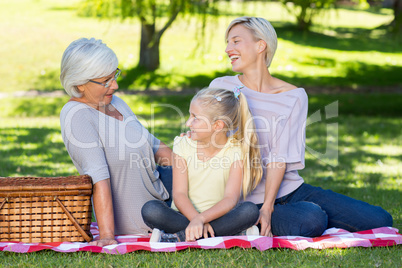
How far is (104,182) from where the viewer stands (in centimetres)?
337

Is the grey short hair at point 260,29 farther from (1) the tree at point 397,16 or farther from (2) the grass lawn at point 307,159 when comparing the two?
(1) the tree at point 397,16

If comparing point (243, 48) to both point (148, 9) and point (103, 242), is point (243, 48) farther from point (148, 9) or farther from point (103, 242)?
point (148, 9)

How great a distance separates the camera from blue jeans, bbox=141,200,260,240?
3.40m

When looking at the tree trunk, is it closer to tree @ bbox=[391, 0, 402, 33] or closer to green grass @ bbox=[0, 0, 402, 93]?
green grass @ bbox=[0, 0, 402, 93]

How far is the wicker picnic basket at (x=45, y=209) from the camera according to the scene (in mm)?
3275

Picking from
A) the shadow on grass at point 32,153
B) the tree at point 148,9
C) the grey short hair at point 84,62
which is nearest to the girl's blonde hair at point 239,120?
the grey short hair at point 84,62

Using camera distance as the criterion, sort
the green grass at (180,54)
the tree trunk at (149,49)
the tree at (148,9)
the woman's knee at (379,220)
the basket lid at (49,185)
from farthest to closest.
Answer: the green grass at (180,54) < the tree trunk at (149,49) < the tree at (148,9) < the woman's knee at (379,220) < the basket lid at (49,185)

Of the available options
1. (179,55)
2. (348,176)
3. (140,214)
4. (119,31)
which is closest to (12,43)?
(119,31)

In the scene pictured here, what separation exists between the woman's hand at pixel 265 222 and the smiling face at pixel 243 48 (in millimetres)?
1110

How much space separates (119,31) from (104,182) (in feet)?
53.2

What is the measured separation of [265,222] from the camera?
11.6 ft

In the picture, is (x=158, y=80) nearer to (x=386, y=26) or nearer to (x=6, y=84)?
(x=6, y=84)

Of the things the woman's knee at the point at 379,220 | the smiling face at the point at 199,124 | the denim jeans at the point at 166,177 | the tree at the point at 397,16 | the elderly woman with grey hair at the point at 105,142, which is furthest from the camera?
the tree at the point at 397,16

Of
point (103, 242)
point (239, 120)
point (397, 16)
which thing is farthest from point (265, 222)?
point (397, 16)
